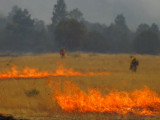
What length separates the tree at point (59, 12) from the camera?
306 feet

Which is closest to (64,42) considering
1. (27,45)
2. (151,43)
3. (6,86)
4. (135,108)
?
(27,45)

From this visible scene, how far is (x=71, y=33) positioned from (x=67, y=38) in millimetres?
2327

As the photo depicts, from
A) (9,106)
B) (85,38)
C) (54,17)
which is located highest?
(54,17)

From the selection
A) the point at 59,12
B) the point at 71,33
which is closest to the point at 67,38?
the point at 71,33

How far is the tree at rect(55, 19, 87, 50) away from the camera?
68.9 metres

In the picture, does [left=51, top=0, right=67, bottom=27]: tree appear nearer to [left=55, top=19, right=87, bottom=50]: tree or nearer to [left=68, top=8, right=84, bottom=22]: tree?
[left=68, top=8, right=84, bottom=22]: tree

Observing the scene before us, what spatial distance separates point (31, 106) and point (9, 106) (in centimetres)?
88

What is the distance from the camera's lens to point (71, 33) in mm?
69250

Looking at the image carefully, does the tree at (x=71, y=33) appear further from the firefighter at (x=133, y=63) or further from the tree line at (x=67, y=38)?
the firefighter at (x=133, y=63)

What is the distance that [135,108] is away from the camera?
9.74 meters

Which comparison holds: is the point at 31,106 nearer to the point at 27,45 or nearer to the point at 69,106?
the point at 69,106

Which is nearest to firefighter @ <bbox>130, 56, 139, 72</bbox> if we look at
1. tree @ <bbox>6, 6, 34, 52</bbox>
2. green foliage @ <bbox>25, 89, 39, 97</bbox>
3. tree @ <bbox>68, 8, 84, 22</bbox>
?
green foliage @ <bbox>25, 89, 39, 97</bbox>

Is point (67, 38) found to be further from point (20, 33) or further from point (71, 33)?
point (20, 33)

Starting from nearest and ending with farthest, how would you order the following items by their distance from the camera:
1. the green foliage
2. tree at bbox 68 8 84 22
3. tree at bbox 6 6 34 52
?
the green foliage
tree at bbox 6 6 34 52
tree at bbox 68 8 84 22
